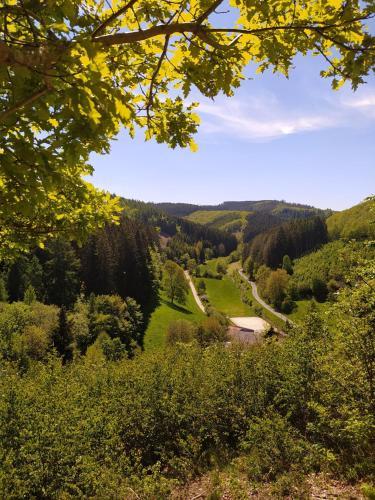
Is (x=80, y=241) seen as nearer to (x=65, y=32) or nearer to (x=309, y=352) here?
(x=65, y=32)

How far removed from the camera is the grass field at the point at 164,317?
77.7 metres

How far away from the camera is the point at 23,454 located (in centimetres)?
1185

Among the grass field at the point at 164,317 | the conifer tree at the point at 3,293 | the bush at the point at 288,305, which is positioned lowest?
the grass field at the point at 164,317

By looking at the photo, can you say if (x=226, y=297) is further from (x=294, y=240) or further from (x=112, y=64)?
(x=112, y=64)

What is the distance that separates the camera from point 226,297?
140 metres

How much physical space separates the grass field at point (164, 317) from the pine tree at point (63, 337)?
16146 millimetres

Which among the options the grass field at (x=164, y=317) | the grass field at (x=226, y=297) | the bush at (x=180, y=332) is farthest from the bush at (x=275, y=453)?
the grass field at (x=226, y=297)

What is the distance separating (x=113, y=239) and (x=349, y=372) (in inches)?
3098

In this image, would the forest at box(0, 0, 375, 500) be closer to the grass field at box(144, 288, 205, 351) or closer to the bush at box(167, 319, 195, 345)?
the bush at box(167, 319, 195, 345)

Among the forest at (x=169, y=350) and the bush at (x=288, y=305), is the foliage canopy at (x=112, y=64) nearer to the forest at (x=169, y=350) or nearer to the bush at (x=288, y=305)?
the forest at (x=169, y=350)

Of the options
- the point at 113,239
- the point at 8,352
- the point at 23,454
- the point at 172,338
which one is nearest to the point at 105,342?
the point at 8,352

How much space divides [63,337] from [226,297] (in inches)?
3681

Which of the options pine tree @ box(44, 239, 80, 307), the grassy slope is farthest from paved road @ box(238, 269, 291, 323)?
pine tree @ box(44, 239, 80, 307)

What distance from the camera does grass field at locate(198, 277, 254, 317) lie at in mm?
124162
